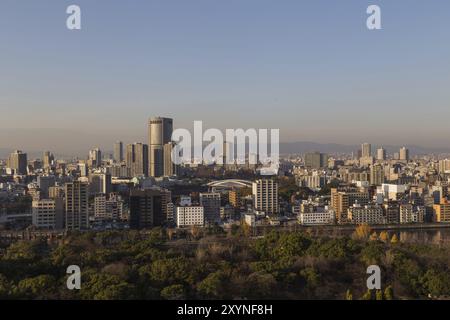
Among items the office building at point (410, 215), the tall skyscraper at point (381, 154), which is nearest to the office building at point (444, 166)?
the tall skyscraper at point (381, 154)

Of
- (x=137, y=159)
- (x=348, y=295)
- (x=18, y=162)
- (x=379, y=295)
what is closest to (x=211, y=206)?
(x=348, y=295)

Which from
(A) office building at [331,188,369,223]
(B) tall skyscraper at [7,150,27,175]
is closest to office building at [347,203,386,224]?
(A) office building at [331,188,369,223]

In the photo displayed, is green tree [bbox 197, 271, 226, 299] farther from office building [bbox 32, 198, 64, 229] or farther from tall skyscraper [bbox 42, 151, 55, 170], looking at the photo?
tall skyscraper [bbox 42, 151, 55, 170]

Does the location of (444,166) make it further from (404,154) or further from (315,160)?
(404,154)
